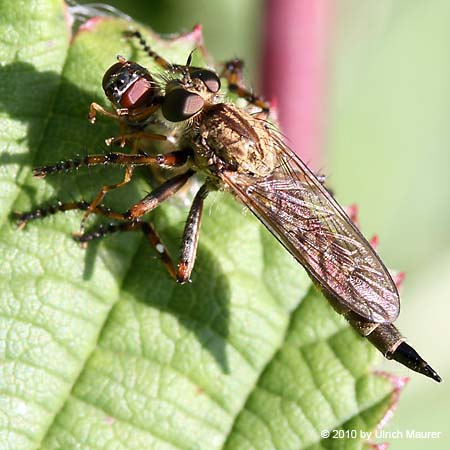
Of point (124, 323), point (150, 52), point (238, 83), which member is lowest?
point (124, 323)

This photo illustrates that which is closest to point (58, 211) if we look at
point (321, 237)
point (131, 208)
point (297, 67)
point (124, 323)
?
point (131, 208)

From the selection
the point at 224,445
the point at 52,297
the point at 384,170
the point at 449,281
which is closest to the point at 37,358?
the point at 52,297

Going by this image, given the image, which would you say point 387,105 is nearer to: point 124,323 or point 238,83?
point 238,83

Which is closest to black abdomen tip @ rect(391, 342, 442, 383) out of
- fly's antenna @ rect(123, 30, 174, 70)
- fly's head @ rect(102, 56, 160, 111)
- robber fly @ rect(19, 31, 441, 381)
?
robber fly @ rect(19, 31, 441, 381)

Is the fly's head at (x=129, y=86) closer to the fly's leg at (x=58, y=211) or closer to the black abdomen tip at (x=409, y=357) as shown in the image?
the fly's leg at (x=58, y=211)

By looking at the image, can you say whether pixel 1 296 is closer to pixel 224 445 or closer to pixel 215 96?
pixel 224 445

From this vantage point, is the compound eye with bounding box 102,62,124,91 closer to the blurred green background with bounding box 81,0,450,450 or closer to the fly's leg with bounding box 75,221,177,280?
the fly's leg with bounding box 75,221,177,280
